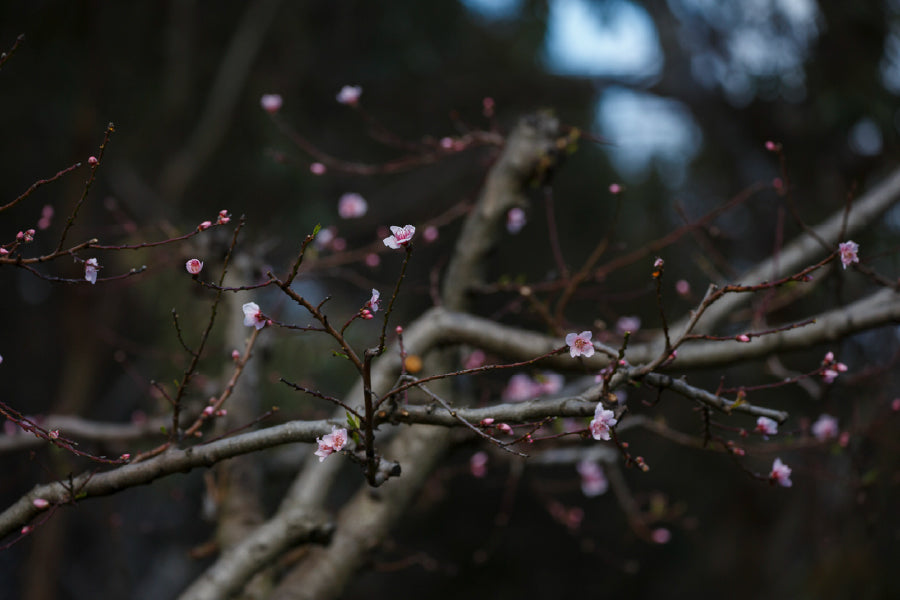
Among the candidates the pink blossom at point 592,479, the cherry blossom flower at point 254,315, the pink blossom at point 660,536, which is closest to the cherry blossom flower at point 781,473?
the pink blossom at point 660,536

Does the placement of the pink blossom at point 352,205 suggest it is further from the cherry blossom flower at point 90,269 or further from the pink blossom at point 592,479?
the cherry blossom flower at point 90,269

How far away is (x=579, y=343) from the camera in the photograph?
127 centimetres

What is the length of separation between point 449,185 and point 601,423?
5650mm

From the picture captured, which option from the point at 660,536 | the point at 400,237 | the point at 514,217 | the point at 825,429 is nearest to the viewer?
the point at 400,237

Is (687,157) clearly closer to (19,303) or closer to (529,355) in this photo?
(529,355)

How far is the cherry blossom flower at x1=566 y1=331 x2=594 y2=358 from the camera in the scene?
1.24 meters

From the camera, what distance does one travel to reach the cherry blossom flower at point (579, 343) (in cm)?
124

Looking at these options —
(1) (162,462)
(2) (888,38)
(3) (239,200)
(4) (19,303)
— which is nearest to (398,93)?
(3) (239,200)

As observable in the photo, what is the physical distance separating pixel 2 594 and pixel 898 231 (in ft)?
24.0

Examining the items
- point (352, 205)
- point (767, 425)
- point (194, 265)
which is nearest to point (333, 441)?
point (194, 265)

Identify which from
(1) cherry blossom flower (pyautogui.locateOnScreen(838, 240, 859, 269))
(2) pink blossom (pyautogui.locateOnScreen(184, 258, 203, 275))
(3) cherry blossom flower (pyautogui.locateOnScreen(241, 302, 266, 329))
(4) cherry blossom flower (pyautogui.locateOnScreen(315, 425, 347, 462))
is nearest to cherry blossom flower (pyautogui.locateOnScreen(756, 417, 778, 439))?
(1) cherry blossom flower (pyautogui.locateOnScreen(838, 240, 859, 269))

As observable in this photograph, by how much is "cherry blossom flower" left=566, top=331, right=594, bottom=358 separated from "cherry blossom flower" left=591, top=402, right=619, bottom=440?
0.35 ft

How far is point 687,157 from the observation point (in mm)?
6887

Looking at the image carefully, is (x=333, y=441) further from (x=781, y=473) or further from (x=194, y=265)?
(x=781, y=473)
